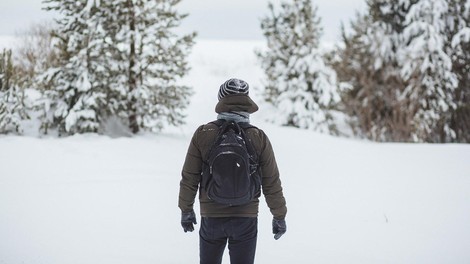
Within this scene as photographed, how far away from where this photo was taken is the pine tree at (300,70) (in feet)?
58.0

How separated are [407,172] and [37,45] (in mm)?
15361

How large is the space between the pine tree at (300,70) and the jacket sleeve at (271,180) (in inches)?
599

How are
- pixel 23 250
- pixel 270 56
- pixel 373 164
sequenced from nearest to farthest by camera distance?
1. pixel 23 250
2. pixel 373 164
3. pixel 270 56

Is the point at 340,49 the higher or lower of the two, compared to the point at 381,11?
lower

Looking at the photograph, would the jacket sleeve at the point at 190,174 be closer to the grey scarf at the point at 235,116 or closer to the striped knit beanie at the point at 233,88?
the grey scarf at the point at 235,116

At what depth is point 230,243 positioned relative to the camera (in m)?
2.66

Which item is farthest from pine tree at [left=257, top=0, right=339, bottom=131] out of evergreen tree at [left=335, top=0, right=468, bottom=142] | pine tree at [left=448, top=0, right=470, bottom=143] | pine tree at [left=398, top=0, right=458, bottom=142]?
pine tree at [left=448, top=0, right=470, bottom=143]

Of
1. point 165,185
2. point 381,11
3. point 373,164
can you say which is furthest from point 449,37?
point 165,185

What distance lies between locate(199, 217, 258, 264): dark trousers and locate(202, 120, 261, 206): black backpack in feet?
0.47

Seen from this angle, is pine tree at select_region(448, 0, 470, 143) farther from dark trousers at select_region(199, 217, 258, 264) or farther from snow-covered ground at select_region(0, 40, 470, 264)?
dark trousers at select_region(199, 217, 258, 264)

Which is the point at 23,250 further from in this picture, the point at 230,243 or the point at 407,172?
the point at 407,172

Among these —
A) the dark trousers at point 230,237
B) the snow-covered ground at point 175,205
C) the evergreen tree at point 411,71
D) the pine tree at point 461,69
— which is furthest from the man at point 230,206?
the pine tree at point 461,69

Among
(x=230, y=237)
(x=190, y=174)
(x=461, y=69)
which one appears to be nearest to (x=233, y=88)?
(x=190, y=174)

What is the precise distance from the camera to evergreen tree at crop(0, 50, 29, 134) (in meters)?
10.0
